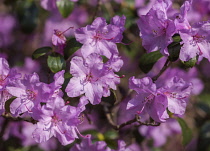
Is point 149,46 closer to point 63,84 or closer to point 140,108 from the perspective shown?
point 140,108

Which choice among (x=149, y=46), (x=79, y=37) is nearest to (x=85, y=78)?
(x=79, y=37)

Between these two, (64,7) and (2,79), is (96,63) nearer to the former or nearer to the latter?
(2,79)

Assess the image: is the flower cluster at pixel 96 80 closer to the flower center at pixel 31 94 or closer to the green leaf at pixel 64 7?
the flower center at pixel 31 94

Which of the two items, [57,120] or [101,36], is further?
[101,36]

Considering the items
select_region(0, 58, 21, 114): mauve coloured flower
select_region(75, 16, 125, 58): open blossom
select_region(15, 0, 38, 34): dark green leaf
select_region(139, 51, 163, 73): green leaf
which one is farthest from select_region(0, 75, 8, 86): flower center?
select_region(15, 0, 38, 34): dark green leaf

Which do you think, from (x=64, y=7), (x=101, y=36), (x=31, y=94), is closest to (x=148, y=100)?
(x=101, y=36)

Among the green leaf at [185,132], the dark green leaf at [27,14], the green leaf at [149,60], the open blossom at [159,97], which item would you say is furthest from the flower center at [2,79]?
the dark green leaf at [27,14]
